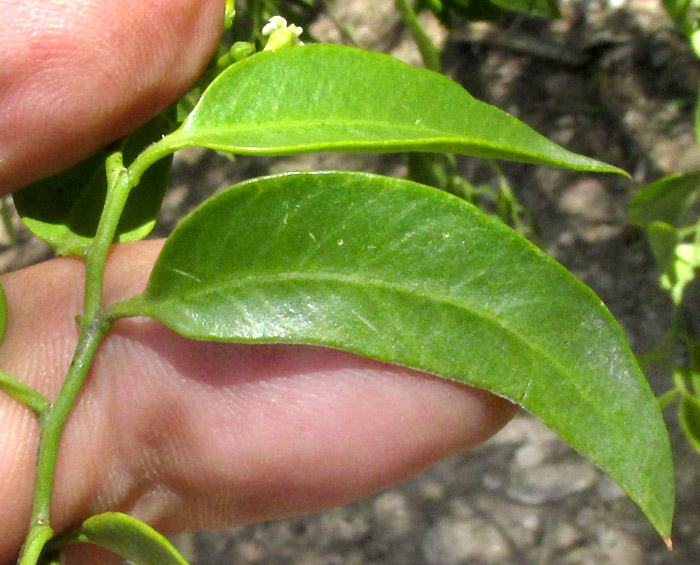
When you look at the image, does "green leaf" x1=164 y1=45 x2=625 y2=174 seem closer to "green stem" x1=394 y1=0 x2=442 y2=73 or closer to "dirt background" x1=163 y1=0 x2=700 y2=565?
"green stem" x1=394 y1=0 x2=442 y2=73

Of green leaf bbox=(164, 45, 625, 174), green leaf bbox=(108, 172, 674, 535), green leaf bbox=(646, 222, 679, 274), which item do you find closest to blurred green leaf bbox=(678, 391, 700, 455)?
green leaf bbox=(646, 222, 679, 274)

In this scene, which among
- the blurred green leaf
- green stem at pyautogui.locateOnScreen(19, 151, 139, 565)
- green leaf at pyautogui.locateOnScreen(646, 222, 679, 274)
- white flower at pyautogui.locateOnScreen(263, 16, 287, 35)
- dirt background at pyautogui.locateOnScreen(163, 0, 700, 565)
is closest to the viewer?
green stem at pyautogui.locateOnScreen(19, 151, 139, 565)

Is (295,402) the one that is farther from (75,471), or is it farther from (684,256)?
(684,256)

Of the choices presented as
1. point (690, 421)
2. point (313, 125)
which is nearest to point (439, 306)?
point (313, 125)

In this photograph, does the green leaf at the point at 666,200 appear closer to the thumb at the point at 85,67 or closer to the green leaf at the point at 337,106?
the green leaf at the point at 337,106

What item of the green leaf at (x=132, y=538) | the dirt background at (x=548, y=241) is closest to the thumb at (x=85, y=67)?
the green leaf at (x=132, y=538)

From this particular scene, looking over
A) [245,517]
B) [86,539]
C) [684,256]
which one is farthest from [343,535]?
[86,539]
